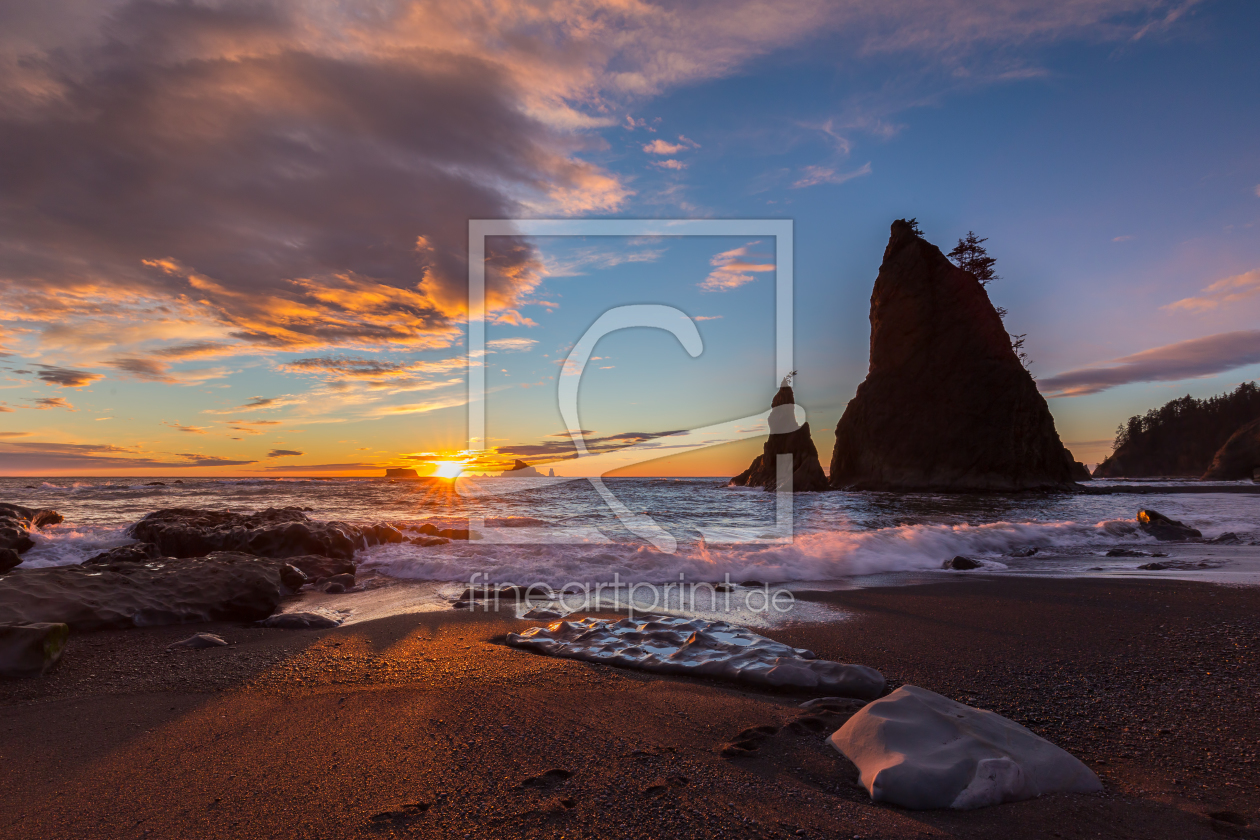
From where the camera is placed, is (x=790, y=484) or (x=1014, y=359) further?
(x=790, y=484)

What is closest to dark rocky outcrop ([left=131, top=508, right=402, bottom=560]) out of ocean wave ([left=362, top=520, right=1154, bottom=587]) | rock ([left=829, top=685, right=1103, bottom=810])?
ocean wave ([left=362, top=520, right=1154, bottom=587])

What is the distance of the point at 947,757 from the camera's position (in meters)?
2.03

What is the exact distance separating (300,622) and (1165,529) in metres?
15.3

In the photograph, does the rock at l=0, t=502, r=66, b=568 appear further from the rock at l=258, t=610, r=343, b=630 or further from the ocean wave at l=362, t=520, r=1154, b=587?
the rock at l=258, t=610, r=343, b=630

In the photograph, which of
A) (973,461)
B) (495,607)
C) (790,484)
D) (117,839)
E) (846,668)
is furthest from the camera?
(790,484)

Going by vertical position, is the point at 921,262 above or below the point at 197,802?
above

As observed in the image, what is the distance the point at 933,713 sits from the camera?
2.23 metres

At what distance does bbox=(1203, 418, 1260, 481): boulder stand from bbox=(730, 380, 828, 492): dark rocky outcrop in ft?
127

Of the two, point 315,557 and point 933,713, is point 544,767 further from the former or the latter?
point 315,557

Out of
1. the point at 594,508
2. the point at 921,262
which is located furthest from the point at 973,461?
the point at 594,508

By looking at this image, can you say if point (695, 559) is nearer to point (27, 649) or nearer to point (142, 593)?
point (142, 593)

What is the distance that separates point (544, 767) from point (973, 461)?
4701cm

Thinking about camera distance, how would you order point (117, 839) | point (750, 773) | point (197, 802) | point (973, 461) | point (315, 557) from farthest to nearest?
point (973, 461) < point (315, 557) < point (750, 773) < point (197, 802) < point (117, 839)

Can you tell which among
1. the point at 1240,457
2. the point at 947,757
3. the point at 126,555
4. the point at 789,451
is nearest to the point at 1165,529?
the point at 947,757
